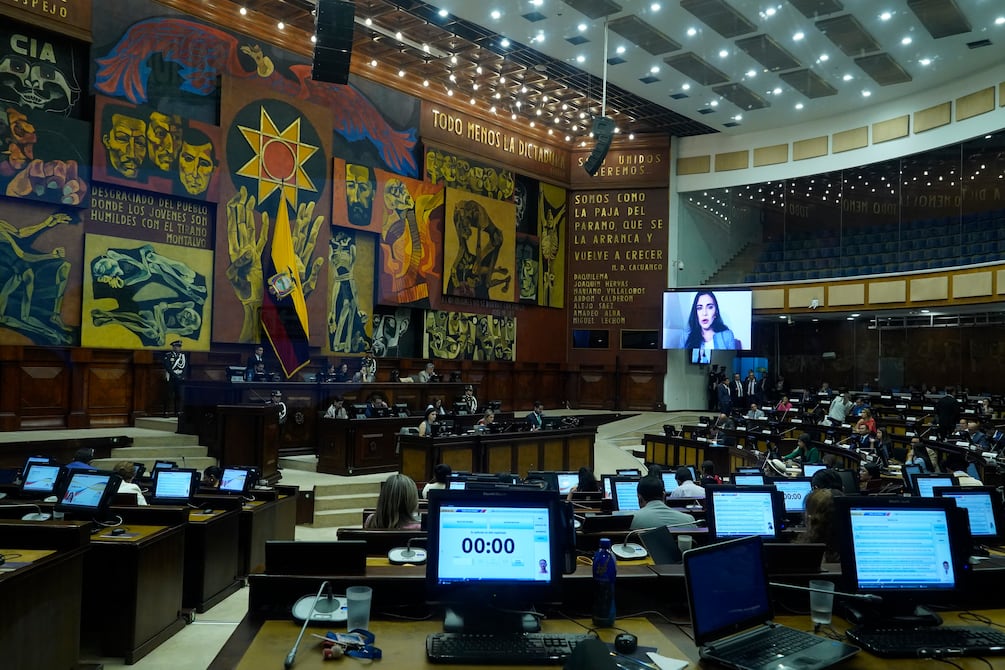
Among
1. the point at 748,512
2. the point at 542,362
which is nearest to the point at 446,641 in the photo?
the point at 748,512

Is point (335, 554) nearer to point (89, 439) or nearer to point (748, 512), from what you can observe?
point (748, 512)

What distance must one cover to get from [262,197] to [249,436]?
551 cm

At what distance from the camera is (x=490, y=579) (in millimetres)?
2766

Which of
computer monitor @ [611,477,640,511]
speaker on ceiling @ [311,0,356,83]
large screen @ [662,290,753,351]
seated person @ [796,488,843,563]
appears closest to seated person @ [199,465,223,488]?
computer monitor @ [611,477,640,511]

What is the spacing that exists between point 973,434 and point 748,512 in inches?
320

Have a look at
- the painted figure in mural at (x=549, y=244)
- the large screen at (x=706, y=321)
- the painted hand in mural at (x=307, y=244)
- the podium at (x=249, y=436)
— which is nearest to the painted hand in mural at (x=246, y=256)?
the painted hand in mural at (x=307, y=244)

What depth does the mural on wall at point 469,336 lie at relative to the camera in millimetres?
17250

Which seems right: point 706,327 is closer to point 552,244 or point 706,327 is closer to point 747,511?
point 552,244

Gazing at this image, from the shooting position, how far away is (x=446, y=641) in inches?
101

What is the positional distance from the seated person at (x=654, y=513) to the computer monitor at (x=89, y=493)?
11.4 feet

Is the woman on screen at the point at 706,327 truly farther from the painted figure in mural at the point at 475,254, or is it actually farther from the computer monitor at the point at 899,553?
the computer monitor at the point at 899,553

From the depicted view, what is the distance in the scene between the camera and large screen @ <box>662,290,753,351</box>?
750 inches

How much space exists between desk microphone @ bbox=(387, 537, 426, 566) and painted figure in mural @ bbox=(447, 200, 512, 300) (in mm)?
14255

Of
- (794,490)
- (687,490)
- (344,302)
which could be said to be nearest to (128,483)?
(687,490)
